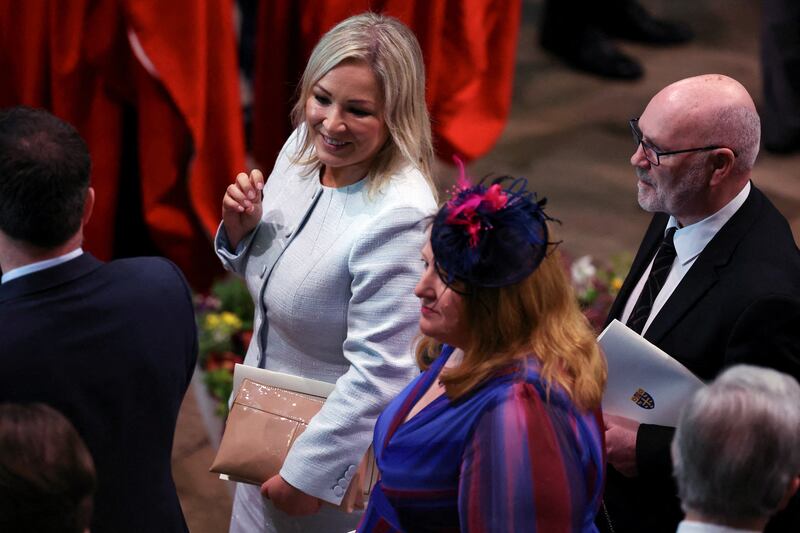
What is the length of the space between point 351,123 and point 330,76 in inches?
4.7

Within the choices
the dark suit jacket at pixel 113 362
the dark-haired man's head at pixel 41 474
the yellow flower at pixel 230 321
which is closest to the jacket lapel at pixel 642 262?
the dark suit jacket at pixel 113 362

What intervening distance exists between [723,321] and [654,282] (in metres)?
0.31

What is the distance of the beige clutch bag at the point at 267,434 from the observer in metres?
2.67

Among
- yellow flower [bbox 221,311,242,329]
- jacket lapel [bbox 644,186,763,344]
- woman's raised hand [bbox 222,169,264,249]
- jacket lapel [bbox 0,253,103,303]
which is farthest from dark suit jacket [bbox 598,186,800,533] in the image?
yellow flower [bbox 221,311,242,329]

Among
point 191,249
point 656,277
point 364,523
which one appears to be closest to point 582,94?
point 191,249

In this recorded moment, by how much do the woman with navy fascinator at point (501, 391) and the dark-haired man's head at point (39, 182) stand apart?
2.26 ft

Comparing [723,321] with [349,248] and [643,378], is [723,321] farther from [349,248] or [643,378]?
[349,248]

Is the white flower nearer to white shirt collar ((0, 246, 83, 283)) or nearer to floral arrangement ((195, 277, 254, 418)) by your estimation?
floral arrangement ((195, 277, 254, 418))

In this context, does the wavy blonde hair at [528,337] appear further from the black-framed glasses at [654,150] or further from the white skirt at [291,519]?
the white skirt at [291,519]

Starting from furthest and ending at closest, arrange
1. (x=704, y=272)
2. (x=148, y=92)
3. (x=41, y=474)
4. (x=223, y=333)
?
(x=223, y=333)
(x=148, y=92)
(x=704, y=272)
(x=41, y=474)

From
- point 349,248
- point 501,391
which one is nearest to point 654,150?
point 349,248

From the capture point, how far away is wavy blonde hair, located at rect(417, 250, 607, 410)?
2076 mm

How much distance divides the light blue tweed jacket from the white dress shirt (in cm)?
58

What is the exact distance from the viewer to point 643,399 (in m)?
2.54
